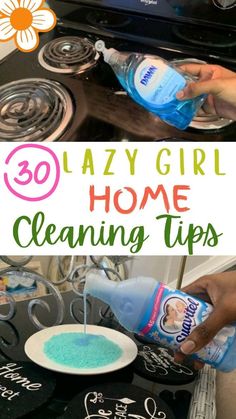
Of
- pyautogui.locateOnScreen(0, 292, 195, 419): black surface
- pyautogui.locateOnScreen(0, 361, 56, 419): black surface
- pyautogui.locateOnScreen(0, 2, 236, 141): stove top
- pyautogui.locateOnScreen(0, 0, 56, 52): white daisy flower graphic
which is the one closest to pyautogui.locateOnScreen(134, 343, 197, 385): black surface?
pyautogui.locateOnScreen(0, 292, 195, 419): black surface

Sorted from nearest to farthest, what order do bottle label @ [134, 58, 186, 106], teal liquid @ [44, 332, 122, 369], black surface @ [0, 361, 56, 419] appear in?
black surface @ [0, 361, 56, 419] < teal liquid @ [44, 332, 122, 369] < bottle label @ [134, 58, 186, 106]

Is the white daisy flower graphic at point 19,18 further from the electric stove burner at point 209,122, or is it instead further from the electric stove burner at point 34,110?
the electric stove burner at point 209,122

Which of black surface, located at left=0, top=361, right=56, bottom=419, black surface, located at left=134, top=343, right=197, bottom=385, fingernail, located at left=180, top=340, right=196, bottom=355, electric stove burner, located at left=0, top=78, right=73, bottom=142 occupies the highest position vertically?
electric stove burner, located at left=0, top=78, right=73, bottom=142

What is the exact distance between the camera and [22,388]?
2.67ft

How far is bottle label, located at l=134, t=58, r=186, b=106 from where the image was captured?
0.99 metres

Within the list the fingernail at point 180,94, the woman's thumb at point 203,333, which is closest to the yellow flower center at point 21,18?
the fingernail at point 180,94

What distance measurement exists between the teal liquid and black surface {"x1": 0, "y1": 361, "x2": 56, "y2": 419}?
0.04 meters

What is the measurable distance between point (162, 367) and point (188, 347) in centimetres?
12

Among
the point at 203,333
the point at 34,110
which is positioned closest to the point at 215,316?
the point at 203,333

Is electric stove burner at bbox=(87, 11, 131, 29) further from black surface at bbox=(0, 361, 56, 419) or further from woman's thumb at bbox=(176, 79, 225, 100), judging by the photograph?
black surface at bbox=(0, 361, 56, 419)

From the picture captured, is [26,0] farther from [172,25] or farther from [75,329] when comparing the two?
[75,329]

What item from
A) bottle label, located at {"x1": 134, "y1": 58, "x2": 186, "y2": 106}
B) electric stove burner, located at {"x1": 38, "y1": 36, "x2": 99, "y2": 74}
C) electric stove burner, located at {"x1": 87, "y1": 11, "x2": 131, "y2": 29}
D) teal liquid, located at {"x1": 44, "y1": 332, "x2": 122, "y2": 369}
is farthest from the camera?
electric stove burner, located at {"x1": 87, "y1": 11, "x2": 131, "y2": 29}

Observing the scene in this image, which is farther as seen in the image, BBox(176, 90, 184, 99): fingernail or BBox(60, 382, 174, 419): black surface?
BBox(176, 90, 184, 99): fingernail

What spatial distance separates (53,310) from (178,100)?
1.65ft
